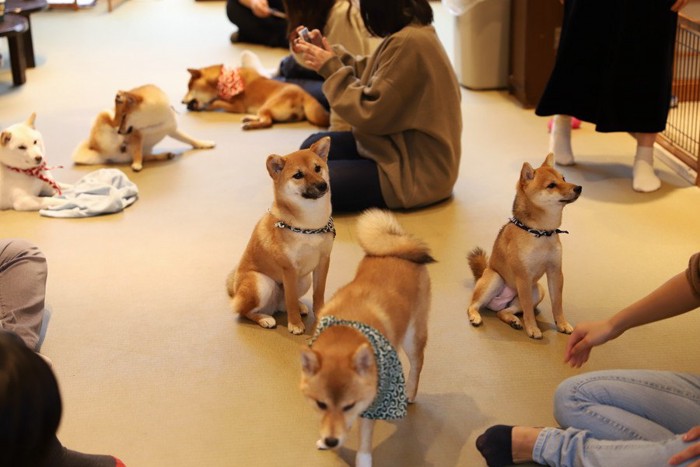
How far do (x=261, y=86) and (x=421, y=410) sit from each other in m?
3.24

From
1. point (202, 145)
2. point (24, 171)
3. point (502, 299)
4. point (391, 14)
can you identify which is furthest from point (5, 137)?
point (502, 299)

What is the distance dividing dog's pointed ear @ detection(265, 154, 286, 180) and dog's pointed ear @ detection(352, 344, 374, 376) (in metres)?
1.02

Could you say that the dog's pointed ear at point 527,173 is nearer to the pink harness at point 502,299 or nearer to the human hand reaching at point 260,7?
the pink harness at point 502,299

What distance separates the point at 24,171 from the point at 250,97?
170cm

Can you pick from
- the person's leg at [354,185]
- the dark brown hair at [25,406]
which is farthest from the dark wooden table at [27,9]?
the dark brown hair at [25,406]

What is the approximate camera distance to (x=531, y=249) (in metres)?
2.59

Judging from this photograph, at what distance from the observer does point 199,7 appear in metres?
8.53

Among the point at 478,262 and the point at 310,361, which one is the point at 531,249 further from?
the point at 310,361

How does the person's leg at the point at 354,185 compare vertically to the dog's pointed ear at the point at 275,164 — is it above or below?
below

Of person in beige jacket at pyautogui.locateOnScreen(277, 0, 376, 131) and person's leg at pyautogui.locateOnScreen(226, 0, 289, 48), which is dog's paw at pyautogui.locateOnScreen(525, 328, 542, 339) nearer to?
person in beige jacket at pyautogui.locateOnScreen(277, 0, 376, 131)

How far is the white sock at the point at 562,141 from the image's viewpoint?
4098 millimetres

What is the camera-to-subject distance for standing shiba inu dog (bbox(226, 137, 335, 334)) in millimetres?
2625

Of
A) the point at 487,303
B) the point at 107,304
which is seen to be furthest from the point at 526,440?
the point at 107,304

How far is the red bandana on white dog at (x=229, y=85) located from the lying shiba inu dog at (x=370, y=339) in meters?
3.03
